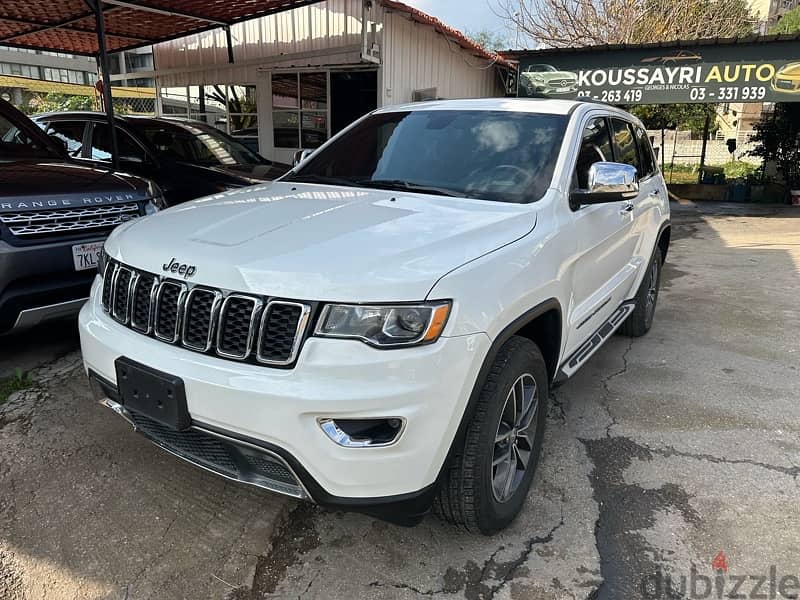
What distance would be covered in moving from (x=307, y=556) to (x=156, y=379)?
95 cm

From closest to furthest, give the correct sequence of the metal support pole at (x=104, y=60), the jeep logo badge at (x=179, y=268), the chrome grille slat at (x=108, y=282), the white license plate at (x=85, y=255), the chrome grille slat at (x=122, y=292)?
the jeep logo badge at (x=179, y=268) < the chrome grille slat at (x=122, y=292) < the chrome grille slat at (x=108, y=282) < the white license plate at (x=85, y=255) < the metal support pole at (x=104, y=60)

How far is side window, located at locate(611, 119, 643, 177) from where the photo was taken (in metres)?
4.25

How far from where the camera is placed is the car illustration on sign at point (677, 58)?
11227mm

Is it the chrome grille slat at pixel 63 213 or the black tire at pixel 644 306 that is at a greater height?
the chrome grille slat at pixel 63 213

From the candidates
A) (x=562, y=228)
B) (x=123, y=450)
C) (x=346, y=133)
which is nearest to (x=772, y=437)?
(x=562, y=228)

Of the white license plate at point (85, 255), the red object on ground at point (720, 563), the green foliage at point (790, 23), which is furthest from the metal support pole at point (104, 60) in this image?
the green foliage at point (790, 23)

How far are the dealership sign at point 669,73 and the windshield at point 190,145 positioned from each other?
6.66 metres

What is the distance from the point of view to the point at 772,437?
11.4 ft

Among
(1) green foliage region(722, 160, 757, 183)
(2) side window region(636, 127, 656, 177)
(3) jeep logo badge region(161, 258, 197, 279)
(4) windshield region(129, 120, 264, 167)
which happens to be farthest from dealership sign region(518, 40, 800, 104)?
(3) jeep logo badge region(161, 258, 197, 279)

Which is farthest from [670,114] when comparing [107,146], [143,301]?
[143,301]

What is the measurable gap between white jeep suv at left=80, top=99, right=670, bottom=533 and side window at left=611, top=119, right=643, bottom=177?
3.86 ft

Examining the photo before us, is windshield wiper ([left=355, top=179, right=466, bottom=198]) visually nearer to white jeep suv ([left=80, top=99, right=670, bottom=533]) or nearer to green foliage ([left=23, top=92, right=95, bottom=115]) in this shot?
white jeep suv ([left=80, top=99, right=670, bottom=533])

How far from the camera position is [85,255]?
398 cm

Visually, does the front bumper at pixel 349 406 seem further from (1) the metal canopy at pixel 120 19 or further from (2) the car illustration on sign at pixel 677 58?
(2) the car illustration on sign at pixel 677 58
